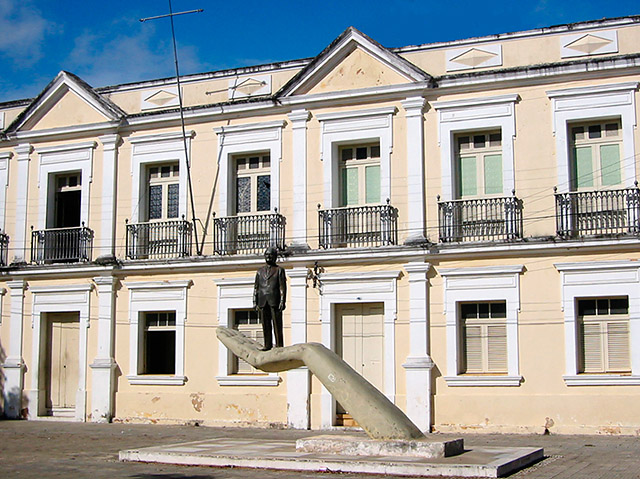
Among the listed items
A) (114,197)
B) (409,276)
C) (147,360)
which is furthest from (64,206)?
(409,276)

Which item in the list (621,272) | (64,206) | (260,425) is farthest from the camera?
(64,206)

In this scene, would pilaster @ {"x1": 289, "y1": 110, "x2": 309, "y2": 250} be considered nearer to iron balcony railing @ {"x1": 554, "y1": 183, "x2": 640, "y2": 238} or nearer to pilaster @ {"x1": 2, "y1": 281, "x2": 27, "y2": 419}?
iron balcony railing @ {"x1": 554, "y1": 183, "x2": 640, "y2": 238}

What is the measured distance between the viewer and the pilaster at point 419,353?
58.2 feet

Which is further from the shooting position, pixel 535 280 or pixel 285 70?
pixel 285 70

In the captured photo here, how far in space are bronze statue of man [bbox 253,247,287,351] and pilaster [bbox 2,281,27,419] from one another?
1030 cm

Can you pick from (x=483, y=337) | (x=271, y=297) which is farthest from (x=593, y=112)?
(x=271, y=297)

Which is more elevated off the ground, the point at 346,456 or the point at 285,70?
the point at 285,70

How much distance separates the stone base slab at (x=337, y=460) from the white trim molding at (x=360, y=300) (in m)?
5.45

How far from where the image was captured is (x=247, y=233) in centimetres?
2014

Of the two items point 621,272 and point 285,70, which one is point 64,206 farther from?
point 621,272

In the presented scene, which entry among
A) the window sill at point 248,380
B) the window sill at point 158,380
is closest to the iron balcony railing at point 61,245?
the window sill at point 158,380

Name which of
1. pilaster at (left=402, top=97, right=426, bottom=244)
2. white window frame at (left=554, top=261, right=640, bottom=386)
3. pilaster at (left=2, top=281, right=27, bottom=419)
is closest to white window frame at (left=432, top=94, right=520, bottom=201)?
pilaster at (left=402, top=97, right=426, bottom=244)

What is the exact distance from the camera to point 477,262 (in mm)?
17938

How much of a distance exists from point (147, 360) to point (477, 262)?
8440mm
